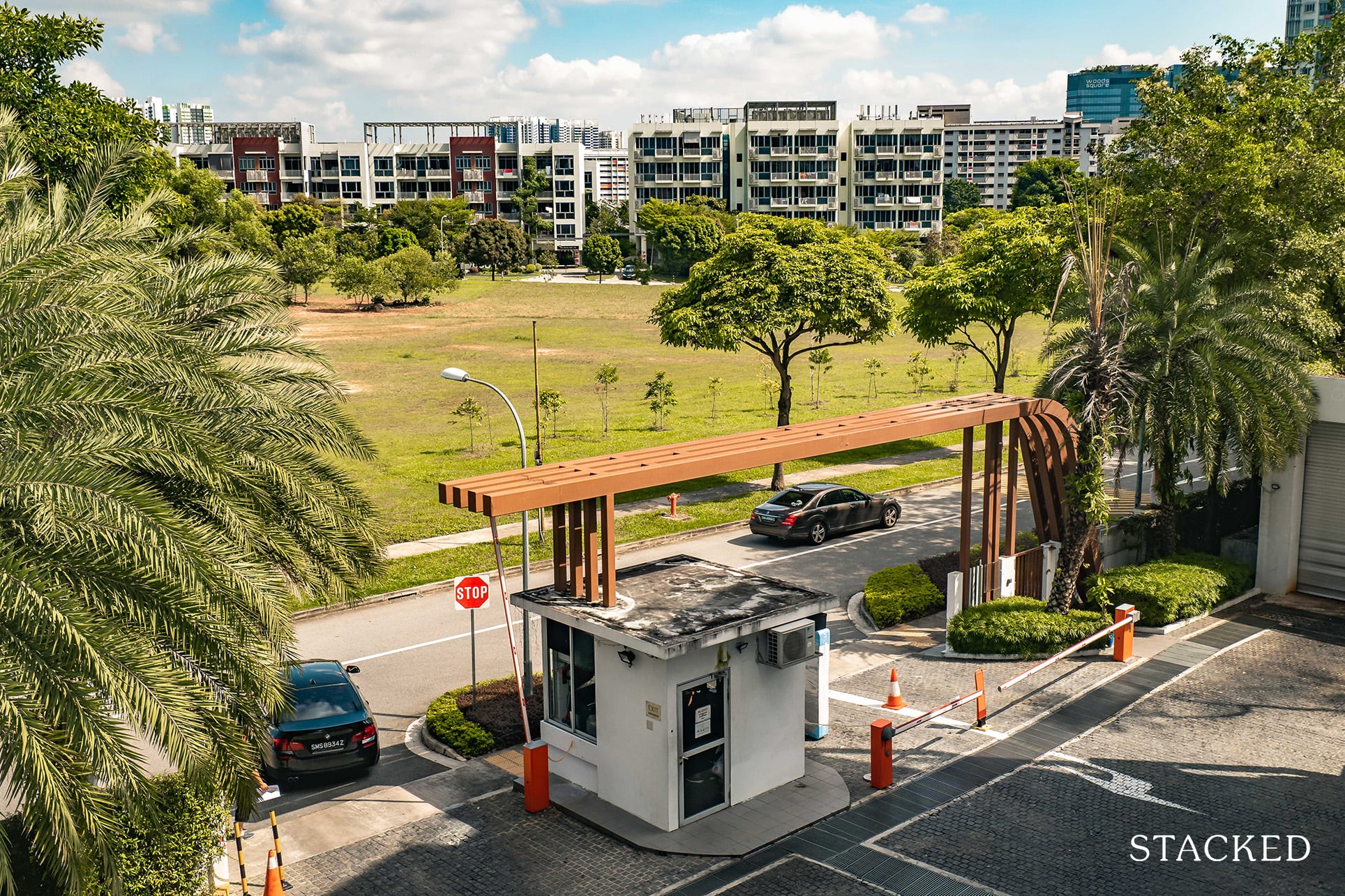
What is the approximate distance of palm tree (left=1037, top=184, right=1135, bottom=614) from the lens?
18.8 meters

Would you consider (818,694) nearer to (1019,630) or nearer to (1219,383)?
(1019,630)

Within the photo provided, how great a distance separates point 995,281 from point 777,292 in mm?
7009

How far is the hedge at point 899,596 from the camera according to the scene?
68.2 feet

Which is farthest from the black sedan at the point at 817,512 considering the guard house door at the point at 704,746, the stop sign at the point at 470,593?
the guard house door at the point at 704,746

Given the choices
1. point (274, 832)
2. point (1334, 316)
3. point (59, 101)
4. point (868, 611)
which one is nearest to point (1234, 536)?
point (1334, 316)

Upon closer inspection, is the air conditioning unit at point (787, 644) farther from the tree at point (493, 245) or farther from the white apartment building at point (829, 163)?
the white apartment building at point (829, 163)

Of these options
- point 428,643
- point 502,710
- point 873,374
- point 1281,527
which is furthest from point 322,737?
point 873,374

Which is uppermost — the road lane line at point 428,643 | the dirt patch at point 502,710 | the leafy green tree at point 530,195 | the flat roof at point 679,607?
the leafy green tree at point 530,195

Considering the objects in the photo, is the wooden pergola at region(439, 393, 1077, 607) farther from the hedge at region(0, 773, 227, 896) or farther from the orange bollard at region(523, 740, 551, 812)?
the hedge at region(0, 773, 227, 896)

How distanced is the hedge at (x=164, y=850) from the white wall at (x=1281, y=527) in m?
18.8

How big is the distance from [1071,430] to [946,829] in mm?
8989

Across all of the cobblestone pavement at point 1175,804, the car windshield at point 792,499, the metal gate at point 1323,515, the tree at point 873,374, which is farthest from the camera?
the tree at point 873,374

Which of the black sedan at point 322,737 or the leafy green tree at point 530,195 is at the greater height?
the leafy green tree at point 530,195

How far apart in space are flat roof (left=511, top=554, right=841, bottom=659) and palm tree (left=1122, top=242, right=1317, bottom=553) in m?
8.55
